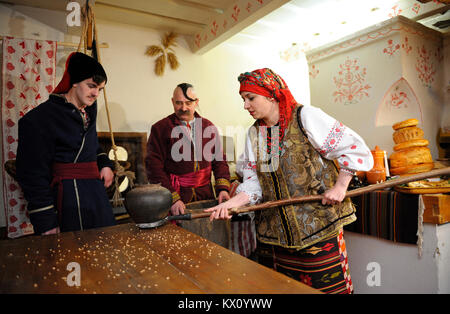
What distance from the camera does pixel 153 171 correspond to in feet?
8.87

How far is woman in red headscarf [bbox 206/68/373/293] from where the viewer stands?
1.64 meters

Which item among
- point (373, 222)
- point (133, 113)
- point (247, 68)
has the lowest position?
point (373, 222)

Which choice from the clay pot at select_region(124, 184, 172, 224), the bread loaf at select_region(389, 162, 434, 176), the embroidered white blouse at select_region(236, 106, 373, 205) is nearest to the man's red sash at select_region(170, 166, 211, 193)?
the clay pot at select_region(124, 184, 172, 224)

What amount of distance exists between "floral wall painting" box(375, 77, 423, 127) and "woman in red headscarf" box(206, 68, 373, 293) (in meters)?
2.01

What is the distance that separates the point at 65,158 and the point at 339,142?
178 cm

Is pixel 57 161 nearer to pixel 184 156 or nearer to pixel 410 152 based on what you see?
pixel 184 156

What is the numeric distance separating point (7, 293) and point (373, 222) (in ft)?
8.29

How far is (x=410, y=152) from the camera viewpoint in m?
2.60

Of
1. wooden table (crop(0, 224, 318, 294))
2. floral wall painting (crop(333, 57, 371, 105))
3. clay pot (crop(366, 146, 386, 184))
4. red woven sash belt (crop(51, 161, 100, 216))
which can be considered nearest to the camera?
wooden table (crop(0, 224, 318, 294))

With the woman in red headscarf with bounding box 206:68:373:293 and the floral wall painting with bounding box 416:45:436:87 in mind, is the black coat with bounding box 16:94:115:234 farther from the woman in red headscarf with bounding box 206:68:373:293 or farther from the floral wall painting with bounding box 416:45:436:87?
the floral wall painting with bounding box 416:45:436:87

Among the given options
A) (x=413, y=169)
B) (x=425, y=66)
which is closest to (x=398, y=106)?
(x=425, y=66)

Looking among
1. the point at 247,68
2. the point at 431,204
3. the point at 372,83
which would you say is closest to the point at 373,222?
the point at 431,204

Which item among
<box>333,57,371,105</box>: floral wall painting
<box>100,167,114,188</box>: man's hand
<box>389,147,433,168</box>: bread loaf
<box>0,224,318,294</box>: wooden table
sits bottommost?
<box>0,224,318,294</box>: wooden table
